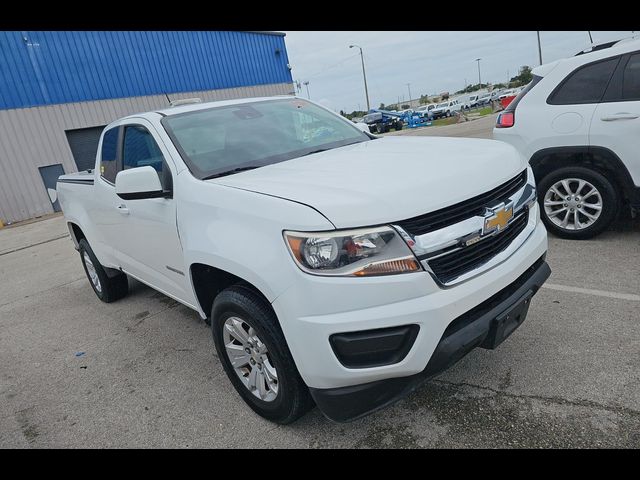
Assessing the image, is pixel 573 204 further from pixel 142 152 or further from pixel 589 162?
pixel 142 152

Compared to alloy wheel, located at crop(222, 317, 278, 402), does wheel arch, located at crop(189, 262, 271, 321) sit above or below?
above

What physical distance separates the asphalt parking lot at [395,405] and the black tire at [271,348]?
Result: 0.17m

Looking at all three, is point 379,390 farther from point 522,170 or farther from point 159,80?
point 159,80

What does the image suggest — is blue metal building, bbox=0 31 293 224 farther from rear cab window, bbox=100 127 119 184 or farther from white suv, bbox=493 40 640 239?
white suv, bbox=493 40 640 239

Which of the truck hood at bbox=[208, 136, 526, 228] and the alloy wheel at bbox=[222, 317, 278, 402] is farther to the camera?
the alloy wheel at bbox=[222, 317, 278, 402]

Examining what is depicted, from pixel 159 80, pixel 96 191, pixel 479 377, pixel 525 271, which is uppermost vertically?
pixel 159 80

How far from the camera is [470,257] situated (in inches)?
81.1

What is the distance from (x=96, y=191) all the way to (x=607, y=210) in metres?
4.77

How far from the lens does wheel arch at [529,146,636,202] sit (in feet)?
13.7

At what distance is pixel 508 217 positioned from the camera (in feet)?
7.44

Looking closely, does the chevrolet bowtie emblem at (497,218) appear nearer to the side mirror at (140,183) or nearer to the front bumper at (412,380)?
the front bumper at (412,380)

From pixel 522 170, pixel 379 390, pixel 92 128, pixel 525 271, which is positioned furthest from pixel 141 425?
pixel 92 128

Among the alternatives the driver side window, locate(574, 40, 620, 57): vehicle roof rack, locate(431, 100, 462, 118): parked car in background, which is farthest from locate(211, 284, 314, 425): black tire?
locate(431, 100, 462, 118): parked car in background

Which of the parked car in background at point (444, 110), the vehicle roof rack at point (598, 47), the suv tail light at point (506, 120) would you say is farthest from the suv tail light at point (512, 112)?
the parked car in background at point (444, 110)
